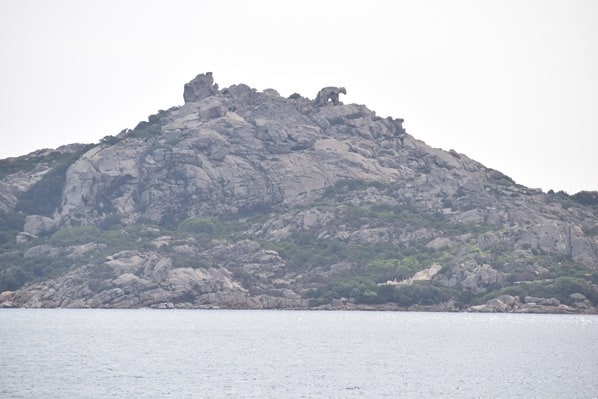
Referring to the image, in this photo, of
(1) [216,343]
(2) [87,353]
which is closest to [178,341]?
(1) [216,343]

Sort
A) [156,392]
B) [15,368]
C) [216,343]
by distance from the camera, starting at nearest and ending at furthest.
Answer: [156,392] < [15,368] < [216,343]

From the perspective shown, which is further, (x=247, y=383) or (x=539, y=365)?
(x=539, y=365)

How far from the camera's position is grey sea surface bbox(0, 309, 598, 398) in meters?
96.4

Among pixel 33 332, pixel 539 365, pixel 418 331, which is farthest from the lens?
A: pixel 418 331

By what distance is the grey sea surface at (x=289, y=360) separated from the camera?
316 ft

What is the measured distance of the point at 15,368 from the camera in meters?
107

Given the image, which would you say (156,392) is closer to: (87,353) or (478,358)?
(87,353)

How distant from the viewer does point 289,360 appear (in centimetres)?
12150

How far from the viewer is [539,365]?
122 m

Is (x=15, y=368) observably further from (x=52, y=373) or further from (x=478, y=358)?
(x=478, y=358)

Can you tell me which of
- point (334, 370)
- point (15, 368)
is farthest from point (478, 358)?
point (15, 368)

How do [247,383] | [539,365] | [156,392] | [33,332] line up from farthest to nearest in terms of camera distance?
1. [33,332]
2. [539,365]
3. [247,383]
4. [156,392]

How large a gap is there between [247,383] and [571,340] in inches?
2927

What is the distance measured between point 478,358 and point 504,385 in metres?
26.4
